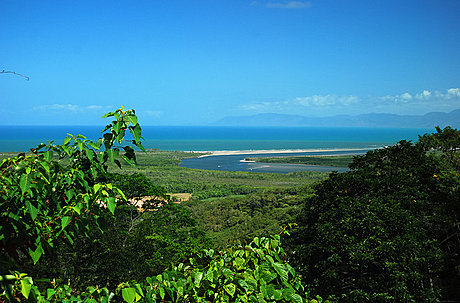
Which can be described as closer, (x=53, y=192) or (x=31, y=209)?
(x=31, y=209)

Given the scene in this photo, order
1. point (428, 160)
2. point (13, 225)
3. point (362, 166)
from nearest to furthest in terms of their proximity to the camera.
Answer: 1. point (13, 225)
2. point (428, 160)
3. point (362, 166)

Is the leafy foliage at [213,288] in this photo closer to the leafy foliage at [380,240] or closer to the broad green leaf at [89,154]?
the broad green leaf at [89,154]

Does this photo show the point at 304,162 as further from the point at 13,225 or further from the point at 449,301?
the point at 13,225

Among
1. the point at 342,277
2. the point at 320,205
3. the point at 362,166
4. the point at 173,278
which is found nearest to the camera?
the point at 173,278

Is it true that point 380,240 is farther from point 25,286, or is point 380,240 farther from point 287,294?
point 25,286

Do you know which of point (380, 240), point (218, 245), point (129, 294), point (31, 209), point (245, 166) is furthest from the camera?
point (245, 166)

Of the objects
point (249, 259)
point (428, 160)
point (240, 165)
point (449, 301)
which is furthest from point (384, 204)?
point (240, 165)

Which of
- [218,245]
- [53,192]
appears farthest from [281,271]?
[218,245]

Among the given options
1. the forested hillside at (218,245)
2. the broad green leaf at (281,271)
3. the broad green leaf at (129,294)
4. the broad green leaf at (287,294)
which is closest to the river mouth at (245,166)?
the forested hillside at (218,245)

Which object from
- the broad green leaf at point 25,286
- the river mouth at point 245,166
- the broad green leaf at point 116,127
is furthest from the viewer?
the river mouth at point 245,166
